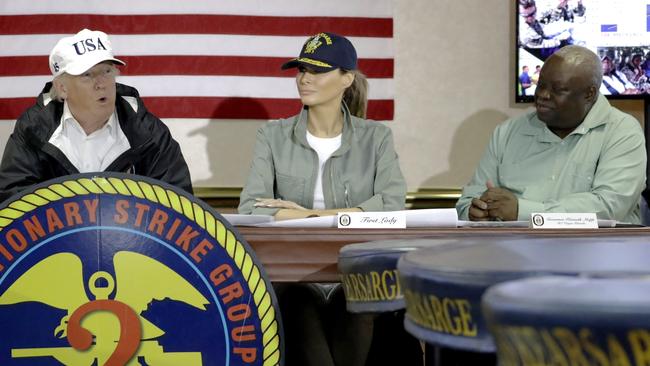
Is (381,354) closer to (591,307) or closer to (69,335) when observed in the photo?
(69,335)

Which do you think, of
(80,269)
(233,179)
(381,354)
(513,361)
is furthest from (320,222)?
(233,179)

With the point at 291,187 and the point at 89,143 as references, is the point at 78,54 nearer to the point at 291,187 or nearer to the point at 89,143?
the point at 89,143

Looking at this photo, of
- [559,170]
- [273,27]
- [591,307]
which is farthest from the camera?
[273,27]

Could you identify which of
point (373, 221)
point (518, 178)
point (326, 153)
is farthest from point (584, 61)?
point (373, 221)

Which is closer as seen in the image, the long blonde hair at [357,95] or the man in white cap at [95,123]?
the man in white cap at [95,123]

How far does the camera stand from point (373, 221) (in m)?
2.00

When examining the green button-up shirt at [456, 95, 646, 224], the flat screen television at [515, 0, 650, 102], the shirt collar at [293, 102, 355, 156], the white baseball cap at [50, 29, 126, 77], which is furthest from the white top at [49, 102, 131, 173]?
the flat screen television at [515, 0, 650, 102]

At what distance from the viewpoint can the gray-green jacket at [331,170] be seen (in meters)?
3.08

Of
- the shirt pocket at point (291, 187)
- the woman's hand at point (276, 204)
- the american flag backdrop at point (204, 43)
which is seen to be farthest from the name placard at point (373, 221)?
the american flag backdrop at point (204, 43)

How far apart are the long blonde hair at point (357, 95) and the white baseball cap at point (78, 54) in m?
0.80

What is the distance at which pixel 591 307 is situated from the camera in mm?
644

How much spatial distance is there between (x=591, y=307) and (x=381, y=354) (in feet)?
4.55

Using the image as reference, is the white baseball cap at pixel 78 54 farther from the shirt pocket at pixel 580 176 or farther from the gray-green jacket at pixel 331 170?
the shirt pocket at pixel 580 176

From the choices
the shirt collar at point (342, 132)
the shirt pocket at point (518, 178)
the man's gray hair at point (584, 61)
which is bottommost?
the shirt pocket at point (518, 178)
